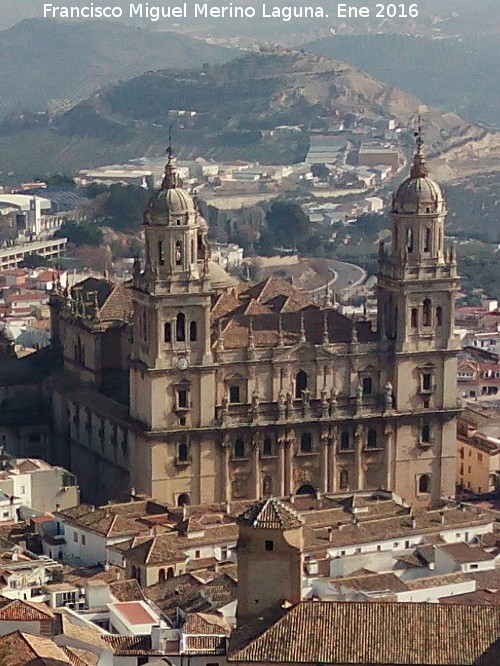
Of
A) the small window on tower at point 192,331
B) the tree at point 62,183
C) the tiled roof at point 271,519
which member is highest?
the tiled roof at point 271,519

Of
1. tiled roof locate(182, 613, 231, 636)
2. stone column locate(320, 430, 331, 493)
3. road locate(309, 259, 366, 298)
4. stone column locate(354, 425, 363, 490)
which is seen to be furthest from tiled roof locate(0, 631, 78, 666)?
A: road locate(309, 259, 366, 298)

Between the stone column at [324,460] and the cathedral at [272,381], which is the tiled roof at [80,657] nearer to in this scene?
the cathedral at [272,381]

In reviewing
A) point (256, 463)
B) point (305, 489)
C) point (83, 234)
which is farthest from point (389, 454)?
A: point (83, 234)

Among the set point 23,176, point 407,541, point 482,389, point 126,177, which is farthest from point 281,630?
point 23,176

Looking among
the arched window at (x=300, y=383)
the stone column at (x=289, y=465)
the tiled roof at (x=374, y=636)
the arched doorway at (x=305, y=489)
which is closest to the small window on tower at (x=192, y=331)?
the arched window at (x=300, y=383)

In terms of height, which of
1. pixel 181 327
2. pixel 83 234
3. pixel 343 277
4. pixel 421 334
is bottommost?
pixel 343 277

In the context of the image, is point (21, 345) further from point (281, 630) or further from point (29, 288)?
point (281, 630)

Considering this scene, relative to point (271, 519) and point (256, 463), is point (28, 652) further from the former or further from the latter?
point (256, 463)
